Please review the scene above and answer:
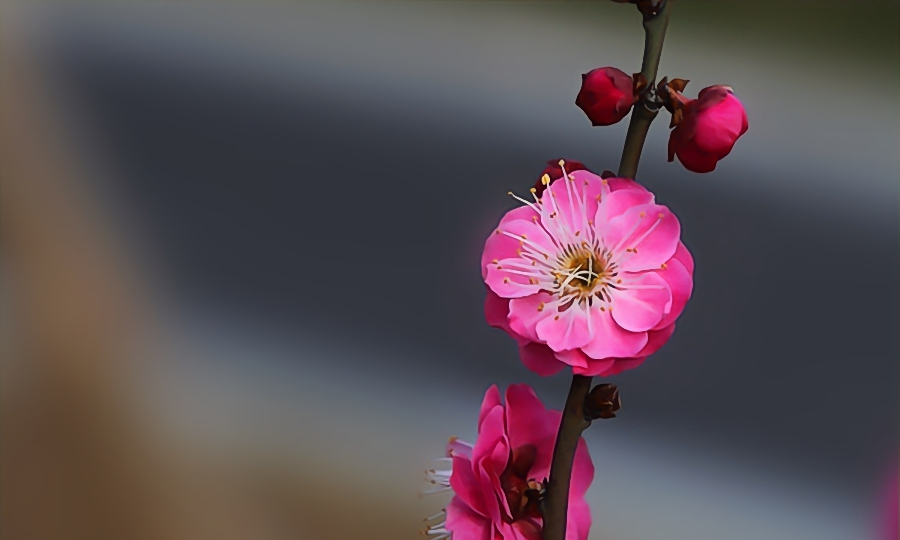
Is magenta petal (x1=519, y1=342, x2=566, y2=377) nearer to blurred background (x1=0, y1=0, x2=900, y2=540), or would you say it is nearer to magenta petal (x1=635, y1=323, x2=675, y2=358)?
magenta petal (x1=635, y1=323, x2=675, y2=358)

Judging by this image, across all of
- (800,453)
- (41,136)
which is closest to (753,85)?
(800,453)

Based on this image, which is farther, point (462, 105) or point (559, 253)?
point (462, 105)

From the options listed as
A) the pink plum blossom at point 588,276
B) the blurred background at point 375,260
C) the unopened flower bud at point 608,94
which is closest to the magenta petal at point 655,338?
the pink plum blossom at point 588,276

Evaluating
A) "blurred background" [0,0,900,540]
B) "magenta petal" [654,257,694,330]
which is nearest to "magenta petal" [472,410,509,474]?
"magenta petal" [654,257,694,330]

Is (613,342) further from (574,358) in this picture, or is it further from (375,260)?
(375,260)

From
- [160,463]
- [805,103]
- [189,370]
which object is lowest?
[160,463]

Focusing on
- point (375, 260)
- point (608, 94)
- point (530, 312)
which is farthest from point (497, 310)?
point (375, 260)

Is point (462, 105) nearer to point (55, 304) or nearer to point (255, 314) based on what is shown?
point (255, 314)

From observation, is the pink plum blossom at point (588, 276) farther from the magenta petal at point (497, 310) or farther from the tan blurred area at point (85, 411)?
the tan blurred area at point (85, 411)
